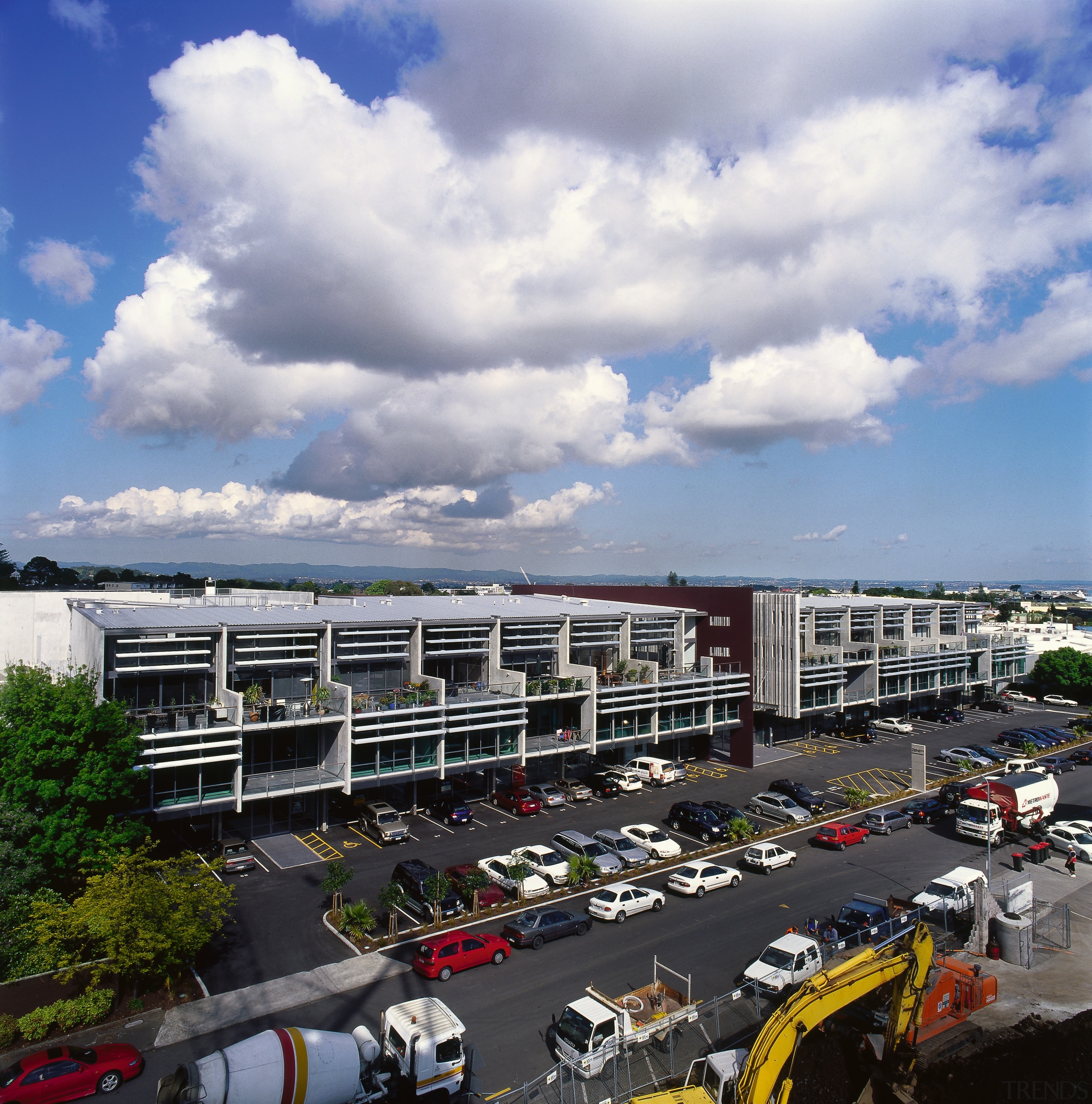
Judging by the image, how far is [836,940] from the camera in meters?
26.4

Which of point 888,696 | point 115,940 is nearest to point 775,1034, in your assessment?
point 115,940

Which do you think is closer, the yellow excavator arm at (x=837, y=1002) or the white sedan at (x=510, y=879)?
the yellow excavator arm at (x=837, y=1002)

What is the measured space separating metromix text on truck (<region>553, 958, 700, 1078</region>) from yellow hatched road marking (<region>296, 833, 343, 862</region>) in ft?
58.1

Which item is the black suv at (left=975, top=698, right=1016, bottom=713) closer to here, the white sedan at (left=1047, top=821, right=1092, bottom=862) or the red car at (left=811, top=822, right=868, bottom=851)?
the white sedan at (left=1047, top=821, right=1092, bottom=862)

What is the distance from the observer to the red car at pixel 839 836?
37.8 metres

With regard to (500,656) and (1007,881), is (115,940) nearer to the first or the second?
(500,656)

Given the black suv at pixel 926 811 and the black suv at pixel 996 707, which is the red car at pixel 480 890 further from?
the black suv at pixel 996 707

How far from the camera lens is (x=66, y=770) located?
1109 inches

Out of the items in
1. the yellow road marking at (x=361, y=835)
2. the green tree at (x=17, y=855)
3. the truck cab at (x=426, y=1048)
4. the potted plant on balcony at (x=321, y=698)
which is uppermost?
the potted plant on balcony at (x=321, y=698)

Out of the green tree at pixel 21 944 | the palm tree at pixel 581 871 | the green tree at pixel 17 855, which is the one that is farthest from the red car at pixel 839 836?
the green tree at pixel 17 855

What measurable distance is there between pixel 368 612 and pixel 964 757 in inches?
1774

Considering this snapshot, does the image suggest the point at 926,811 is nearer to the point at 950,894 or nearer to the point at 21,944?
the point at 950,894

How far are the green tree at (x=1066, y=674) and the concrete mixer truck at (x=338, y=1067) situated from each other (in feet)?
293

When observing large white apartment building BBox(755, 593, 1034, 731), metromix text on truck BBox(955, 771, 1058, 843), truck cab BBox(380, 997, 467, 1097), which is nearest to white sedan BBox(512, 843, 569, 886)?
truck cab BBox(380, 997, 467, 1097)
